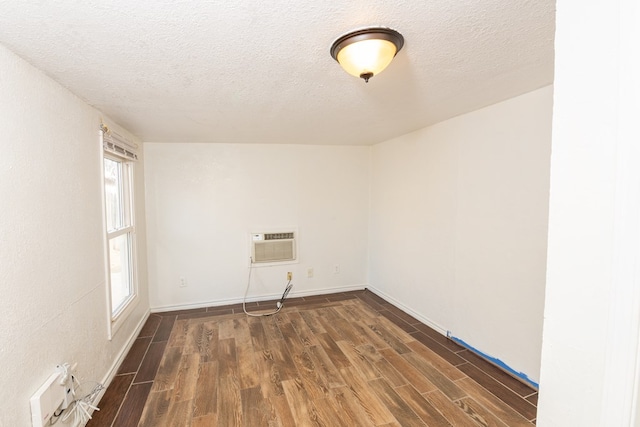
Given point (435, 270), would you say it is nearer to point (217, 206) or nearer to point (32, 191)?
point (217, 206)

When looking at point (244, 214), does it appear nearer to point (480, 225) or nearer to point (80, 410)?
point (80, 410)

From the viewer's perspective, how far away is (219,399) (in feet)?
6.51

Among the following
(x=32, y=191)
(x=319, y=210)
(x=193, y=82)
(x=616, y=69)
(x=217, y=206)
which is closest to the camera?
(x=616, y=69)

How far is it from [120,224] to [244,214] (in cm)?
137

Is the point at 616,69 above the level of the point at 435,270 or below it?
above

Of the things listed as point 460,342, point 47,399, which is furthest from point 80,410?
point 460,342

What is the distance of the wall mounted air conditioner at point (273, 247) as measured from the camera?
379 cm

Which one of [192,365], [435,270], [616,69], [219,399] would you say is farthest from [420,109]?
[192,365]

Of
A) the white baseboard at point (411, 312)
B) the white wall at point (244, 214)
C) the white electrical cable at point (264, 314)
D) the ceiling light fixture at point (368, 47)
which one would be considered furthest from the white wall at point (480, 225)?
the white electrical cable at point (264, 314)

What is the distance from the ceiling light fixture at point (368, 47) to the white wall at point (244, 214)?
8.63ft

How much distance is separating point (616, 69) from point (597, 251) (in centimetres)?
36

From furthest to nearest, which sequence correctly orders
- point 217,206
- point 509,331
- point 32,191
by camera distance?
point 217,206
point 509,331
point 32,191

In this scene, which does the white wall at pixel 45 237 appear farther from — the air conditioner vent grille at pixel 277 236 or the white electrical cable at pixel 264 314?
the air conditioner vent grille at pixel 277 236

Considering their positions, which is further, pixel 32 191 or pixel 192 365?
pixel 192 365
